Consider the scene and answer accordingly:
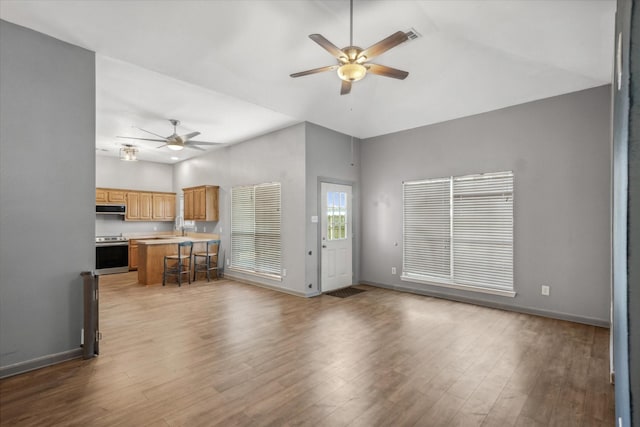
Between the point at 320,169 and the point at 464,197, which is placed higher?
the point at 320,169

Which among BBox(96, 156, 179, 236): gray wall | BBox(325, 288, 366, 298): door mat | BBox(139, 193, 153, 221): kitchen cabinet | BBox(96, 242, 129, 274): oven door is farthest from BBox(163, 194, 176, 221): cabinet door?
BBox(325, 288, 366, 298): door mat

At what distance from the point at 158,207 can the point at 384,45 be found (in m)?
8.93

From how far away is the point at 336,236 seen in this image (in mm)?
6414

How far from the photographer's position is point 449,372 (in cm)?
296

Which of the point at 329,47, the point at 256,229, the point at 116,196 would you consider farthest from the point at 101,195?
the point at 329,47

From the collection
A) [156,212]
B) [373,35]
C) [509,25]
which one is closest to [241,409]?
[373,35]

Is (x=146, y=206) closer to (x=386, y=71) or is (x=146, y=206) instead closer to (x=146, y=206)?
(x=146, y=206)

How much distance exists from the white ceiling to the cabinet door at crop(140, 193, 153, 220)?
4.04 m

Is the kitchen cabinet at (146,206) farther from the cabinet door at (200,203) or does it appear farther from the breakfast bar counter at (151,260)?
the breakfast bar counter at (151,260)

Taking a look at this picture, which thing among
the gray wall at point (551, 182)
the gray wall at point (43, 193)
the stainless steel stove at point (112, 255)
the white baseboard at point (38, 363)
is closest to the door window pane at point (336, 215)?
the gray wall at point (551, 182)

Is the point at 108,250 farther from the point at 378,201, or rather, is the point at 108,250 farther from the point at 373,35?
the point at 373,35

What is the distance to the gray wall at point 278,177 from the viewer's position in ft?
19.3

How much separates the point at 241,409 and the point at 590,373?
3220 mm

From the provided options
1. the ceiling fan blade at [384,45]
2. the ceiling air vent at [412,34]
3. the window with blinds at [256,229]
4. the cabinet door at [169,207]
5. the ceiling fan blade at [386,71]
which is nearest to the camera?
the ceiling fan blade at [384,45]
